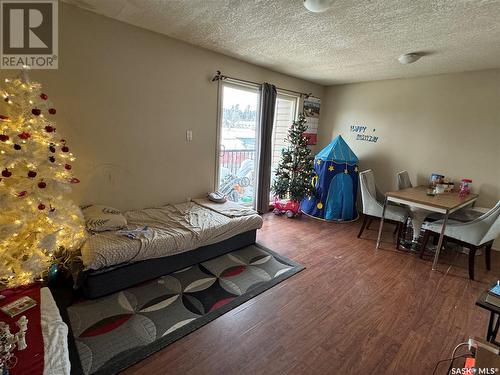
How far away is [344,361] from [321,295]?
656mm

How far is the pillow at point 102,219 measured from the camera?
230 centimetres

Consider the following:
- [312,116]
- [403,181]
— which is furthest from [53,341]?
[312,116]

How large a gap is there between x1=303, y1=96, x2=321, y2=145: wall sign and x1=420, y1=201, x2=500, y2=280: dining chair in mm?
2594

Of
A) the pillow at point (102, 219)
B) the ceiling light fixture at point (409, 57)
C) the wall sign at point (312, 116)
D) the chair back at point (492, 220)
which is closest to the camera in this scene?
the pillow at point (102, 219)

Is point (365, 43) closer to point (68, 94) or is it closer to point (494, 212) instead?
point (494, 212)

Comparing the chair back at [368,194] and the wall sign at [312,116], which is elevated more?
the wall sign at [312,116]

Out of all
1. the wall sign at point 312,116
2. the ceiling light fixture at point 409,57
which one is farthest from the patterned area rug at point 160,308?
the wall sign at point 312,116

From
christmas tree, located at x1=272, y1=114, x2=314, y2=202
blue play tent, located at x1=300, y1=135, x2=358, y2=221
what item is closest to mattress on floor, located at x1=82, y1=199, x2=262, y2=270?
christmas tree, located at x1=272, y1=114, x2=314, y2=202

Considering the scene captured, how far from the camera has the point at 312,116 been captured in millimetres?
4926

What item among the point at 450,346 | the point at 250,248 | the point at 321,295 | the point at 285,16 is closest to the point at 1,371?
the point at 321,295

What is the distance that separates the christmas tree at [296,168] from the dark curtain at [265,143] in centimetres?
24

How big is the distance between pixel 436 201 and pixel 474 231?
45 centimetres

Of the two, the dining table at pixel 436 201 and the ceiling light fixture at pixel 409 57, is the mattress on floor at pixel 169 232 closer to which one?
the dining table at pixel 436 201

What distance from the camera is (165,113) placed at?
9.87 ft
